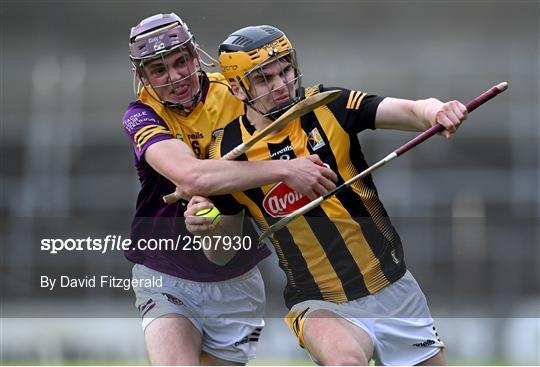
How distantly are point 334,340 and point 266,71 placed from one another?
84 cm

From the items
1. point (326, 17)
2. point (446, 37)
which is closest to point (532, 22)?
point (446, 37)

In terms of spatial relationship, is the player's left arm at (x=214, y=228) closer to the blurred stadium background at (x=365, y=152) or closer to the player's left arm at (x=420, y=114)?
the player's left arm at (x=420, y=114)

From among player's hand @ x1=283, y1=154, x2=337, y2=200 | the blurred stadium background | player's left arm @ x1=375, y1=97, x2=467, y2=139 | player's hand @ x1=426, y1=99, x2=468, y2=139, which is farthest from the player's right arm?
the blurred stadium background

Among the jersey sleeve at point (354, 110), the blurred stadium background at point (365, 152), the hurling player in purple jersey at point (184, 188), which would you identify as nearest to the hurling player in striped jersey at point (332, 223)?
the jersey sleeve at point (354, 110)

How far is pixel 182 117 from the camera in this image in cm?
353

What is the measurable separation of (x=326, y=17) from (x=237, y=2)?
1032 millimetres

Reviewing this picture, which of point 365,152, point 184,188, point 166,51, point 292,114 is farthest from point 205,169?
point 365,152

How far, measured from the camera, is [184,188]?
3.24m

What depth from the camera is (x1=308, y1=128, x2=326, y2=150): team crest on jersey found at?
3.21m

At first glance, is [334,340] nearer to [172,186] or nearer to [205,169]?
[205,169]

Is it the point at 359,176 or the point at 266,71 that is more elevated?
the point at 266,71

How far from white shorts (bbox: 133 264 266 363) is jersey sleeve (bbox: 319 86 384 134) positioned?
84 centimetres

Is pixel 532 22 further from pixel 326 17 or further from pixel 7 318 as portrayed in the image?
pixel 7 318

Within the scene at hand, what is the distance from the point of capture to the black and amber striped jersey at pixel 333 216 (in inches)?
125
